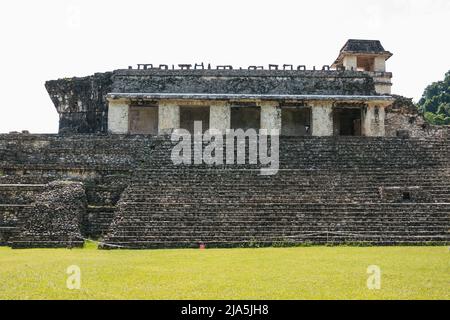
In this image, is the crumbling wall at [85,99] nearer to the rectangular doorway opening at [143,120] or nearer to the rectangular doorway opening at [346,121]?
the rectangular doorway opening at [143,120]

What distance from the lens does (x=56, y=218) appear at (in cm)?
1104

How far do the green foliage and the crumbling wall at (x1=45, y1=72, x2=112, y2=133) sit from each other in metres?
22.2

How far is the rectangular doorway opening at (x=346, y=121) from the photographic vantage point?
21359 mm

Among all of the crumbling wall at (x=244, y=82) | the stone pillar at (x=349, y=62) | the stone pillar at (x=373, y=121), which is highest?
the stone pillar at (x=349, y=62)

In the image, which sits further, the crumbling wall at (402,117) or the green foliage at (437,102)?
the green foliage at (437,102)

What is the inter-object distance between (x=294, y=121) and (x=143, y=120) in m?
5.75

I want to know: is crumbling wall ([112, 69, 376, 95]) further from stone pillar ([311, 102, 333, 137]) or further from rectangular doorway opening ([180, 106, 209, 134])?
rectangular doorway opening ([180, 106, 209, 134])

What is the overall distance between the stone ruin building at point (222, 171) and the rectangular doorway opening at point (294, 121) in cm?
6

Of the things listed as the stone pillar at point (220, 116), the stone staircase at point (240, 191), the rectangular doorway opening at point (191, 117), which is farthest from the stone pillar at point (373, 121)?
the rectangular doorway opening at point (191, 117)

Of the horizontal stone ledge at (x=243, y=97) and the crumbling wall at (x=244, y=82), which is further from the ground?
the crumbling wall at (x=244, y=82)

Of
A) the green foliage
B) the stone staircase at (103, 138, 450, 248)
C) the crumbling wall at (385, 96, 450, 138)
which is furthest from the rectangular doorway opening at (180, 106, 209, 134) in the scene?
the green foliage

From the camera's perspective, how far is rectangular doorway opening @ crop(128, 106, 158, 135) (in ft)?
69.5

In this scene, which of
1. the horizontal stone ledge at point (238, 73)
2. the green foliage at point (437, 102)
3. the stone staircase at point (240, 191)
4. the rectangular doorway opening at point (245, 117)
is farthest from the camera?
the green foliage at point (437, 102)

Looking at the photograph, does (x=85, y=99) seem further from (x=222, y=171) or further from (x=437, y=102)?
(x=437, y=102)
